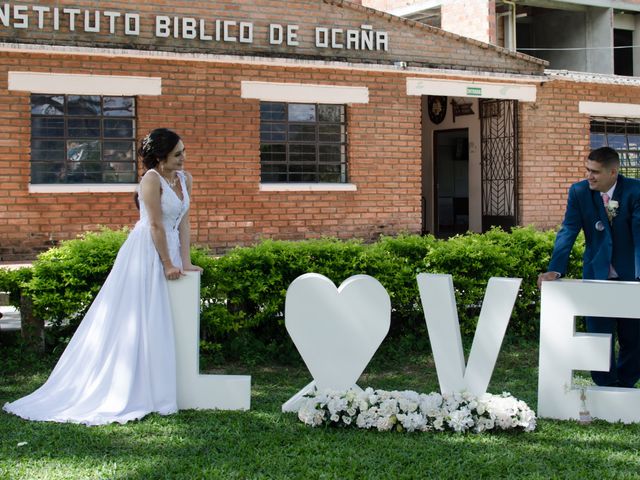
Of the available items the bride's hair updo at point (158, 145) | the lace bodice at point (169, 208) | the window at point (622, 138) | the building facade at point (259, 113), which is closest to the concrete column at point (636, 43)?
the window at point (622, 138)

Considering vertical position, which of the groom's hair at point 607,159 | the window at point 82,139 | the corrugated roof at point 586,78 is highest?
the corrugated roof at point 586,78

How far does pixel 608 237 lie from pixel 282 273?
9.49 ft

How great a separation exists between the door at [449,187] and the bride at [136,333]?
1425cm

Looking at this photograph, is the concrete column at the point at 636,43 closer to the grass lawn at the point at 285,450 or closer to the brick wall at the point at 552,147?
the brick wall at the point at 552,147

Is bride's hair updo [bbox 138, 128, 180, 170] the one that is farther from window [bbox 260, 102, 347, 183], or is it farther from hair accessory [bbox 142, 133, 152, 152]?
window [bbox 260, 102, 347, 183]

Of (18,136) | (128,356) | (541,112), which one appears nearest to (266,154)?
(18,136)

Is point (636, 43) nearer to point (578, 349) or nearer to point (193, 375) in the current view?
point (578, 349)

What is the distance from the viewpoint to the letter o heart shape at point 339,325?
5.75 meters

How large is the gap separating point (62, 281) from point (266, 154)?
834 centimetres

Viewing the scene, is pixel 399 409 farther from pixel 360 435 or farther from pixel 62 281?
pixel 62 281

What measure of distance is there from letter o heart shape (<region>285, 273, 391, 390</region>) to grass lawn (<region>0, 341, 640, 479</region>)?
43 cm

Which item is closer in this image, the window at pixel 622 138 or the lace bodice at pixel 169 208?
the lace bodice at pixel 169 208

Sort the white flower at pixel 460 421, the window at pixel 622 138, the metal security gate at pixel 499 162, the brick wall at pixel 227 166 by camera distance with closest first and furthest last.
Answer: the white flower at pixel 460 421, the brick wall at pixel 227 166, the metal security gate at pixel 499 162, the window at pixel 622 138

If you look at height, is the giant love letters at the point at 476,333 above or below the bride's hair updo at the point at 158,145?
below
